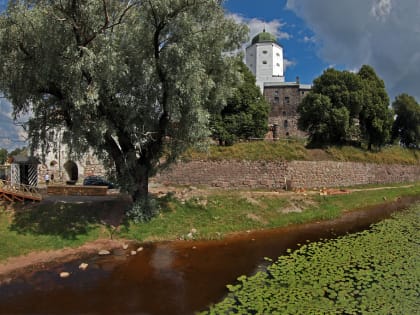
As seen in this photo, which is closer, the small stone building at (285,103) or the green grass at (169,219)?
the green grass at (169,219)

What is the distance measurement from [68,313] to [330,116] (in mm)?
37217

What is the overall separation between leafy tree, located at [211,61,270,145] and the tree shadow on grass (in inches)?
703

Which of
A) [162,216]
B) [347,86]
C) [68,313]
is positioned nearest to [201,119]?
[162,216]

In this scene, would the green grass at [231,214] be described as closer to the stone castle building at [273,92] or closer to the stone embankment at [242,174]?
the stone embankment at [242,174]

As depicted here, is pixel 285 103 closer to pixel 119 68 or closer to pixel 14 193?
pixel 14 193

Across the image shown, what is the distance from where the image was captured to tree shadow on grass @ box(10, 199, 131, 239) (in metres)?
19.1

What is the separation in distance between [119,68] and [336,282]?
13.2 metres

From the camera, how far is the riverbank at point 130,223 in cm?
1720

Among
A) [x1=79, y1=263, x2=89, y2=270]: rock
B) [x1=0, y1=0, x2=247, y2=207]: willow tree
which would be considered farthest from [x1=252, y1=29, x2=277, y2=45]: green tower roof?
[x1=79, y1=263, x2=89, y2=270]: rock

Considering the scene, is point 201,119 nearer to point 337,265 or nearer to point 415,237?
point 337,265

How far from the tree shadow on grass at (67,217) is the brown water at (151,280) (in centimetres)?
333

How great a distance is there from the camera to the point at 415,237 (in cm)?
1908

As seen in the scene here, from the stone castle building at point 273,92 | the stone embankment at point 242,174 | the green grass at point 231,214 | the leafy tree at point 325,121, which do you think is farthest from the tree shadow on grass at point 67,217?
→ the leafy tree at point 325,121

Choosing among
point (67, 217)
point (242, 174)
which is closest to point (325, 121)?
point (242, 174)
